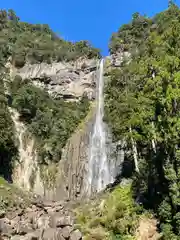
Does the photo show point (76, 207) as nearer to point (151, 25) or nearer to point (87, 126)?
point (87, 126)

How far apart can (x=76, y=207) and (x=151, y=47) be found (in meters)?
12.0

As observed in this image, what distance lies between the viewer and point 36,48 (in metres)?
57.7

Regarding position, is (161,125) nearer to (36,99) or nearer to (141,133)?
(141,133)

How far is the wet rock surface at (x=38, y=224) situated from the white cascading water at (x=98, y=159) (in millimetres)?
12719

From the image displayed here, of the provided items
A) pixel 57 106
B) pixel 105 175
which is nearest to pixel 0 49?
pixel 57 106

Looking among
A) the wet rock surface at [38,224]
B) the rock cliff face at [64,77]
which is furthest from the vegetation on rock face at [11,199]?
the rock cliff face at [64,77]

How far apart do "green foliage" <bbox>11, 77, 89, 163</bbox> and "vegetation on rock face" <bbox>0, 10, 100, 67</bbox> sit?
820 centimetres

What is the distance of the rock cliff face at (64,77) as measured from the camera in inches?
1978

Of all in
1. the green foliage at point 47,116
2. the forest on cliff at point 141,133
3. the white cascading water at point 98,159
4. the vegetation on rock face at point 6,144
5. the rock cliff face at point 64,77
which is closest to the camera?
the forest on cliff at point 141,133

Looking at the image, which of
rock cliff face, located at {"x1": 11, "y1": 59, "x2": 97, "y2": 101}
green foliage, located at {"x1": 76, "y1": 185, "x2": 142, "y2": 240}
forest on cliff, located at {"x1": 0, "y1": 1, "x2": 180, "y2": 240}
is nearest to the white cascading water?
forest on cliff, located at {"x1": 0, "y1": 1, "x2": 180, "y2": 240}

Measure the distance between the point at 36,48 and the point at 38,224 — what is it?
39782mm

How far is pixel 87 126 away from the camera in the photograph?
4434 cm

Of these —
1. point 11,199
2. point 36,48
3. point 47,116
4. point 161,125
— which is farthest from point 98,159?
point 36,48

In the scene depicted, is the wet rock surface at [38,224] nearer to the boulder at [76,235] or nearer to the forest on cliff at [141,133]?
the boulder at [76,235]
